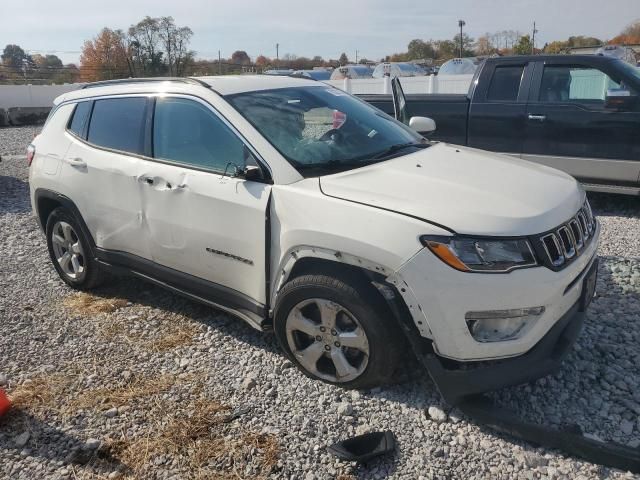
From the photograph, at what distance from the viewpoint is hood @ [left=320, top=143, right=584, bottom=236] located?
2641mm

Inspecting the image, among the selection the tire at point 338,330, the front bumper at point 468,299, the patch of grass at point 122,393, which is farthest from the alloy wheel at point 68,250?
the front bumper at point 468,299

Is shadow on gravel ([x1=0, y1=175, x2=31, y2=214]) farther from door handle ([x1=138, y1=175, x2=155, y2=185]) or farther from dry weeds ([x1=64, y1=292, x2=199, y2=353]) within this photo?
door handle ([x1=138, y1=175, x2=155, y2=185])

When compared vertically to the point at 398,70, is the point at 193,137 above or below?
below

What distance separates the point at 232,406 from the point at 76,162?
2457 mm

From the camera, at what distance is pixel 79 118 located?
14.7 ft

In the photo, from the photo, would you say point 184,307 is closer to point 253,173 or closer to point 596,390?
point 253,173

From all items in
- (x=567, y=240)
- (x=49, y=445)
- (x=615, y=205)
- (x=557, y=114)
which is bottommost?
(x=49, y=445)

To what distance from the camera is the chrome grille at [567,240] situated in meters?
2.69

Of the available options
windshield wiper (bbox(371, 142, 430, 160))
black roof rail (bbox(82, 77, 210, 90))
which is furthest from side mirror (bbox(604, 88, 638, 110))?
black roof rail (bbox(82, 77, 210, 90))

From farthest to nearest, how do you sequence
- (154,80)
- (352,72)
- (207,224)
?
(352,72)
(154,80)
(207,224)

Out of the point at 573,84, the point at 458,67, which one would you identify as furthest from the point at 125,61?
the point at 573,84

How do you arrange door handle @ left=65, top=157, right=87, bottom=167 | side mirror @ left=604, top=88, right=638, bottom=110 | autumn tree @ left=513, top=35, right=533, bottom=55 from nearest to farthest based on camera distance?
1. door handle @ left=65, top=157, right=87, bottom=167
2. side mirror @ left=604, top=88, right=638, bottom=110
3. autumn tree @ left=513, top=35, right=533, bottom=55

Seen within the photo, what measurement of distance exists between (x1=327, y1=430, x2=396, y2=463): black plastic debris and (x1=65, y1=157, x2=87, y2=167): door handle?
2960 millimetres

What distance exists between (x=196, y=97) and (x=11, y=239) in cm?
431
